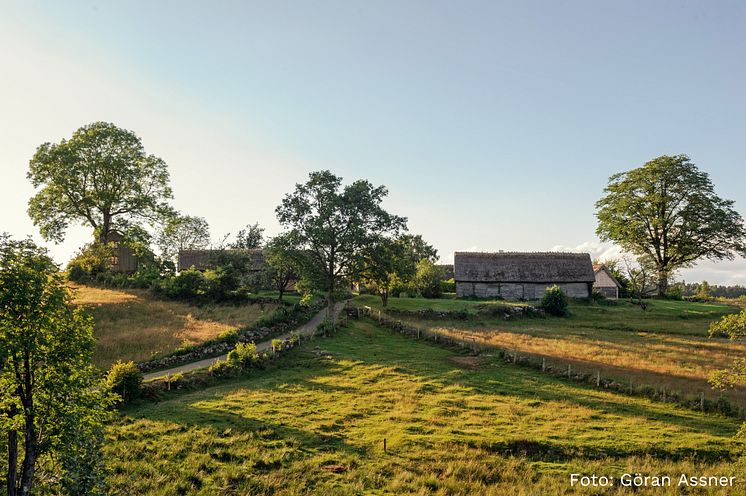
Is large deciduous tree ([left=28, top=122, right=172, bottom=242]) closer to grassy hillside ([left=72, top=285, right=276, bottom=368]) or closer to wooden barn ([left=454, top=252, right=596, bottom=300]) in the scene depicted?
grassy hillside ([left=72, top=285, right=276, bottom=368])

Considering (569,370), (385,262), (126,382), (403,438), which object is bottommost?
(403,438)

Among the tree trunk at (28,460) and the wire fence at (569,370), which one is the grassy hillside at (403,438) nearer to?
the wire fence at (569,370)

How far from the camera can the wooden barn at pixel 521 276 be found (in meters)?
61.2

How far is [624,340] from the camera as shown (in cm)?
3703

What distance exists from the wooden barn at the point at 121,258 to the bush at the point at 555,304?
56351 millimetres

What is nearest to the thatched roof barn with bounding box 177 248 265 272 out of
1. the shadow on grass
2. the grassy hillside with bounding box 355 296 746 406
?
the grassy hillside with bounding box 355 296 746 406

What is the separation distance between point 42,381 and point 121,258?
58.6 metres

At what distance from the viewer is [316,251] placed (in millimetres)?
42594

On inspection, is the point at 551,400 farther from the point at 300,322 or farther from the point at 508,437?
the point at 300,322

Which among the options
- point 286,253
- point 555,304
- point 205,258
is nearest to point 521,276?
point 555,304

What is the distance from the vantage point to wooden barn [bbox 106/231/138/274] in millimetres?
60281

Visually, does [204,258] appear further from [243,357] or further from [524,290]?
[524,290]

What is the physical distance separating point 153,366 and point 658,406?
2897 centimetres

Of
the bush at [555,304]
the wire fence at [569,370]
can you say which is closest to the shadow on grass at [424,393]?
the wire fence at [569,370]
